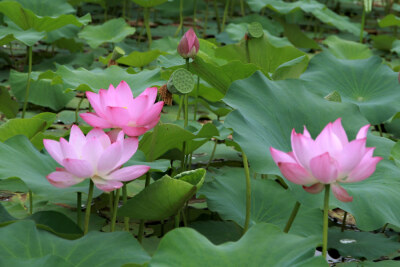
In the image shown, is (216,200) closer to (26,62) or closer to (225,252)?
(225,252)

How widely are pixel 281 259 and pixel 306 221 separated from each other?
46 centimetres

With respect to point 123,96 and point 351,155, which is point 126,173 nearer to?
point 123,96

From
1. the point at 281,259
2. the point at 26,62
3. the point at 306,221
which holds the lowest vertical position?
the point at 26,62

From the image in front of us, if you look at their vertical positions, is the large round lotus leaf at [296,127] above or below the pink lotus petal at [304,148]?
below

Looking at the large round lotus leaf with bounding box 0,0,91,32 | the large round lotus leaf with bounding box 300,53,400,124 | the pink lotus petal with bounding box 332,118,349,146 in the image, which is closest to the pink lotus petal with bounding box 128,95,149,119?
the pink lotus petal with bounding box 332,118,349,146

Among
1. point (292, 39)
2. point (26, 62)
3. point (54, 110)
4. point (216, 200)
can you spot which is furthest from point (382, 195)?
point (292, 39)

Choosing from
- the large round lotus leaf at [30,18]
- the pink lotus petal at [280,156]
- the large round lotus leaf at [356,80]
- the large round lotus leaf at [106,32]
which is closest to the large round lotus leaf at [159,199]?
the pink lotus petal at [280,156]

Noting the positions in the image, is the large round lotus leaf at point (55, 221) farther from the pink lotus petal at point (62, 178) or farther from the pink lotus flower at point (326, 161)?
the pink lotus flower at point (326, 161)

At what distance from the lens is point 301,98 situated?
1218 millimetres

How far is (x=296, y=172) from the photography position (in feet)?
2.54

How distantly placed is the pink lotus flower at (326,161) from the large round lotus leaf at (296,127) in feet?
0.61

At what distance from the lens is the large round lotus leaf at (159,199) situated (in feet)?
3.16

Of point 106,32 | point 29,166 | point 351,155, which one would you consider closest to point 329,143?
point 351,155

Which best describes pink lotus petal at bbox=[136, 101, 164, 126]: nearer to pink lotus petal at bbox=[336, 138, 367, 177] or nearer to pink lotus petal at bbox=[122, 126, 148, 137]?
pink lotus petal at bbox=[122, 126, 148, 137]
